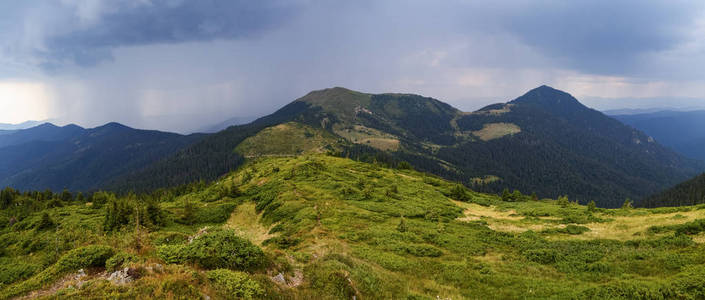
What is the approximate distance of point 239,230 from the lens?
133 feet

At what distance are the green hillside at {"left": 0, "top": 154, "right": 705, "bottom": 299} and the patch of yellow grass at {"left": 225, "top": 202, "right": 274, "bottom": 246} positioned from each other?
221mm

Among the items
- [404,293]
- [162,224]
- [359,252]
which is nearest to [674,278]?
[404,293]

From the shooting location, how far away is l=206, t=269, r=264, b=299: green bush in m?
11.2

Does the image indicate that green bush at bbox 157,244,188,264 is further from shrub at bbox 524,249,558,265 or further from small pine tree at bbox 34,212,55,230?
small pine tree at bbox 34,212,55,230

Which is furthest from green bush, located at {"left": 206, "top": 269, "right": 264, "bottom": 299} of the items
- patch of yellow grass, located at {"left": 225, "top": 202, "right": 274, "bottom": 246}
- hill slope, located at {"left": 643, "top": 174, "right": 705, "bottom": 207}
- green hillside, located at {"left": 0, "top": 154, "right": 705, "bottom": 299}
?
hill slope, located at {"left": 643, "top": 174, "right": 705, "bottom": 207}

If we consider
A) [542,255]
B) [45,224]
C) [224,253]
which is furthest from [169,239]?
[45,224]

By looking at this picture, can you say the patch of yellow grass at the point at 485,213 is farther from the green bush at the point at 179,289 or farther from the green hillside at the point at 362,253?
the green bush at the point at 179,289

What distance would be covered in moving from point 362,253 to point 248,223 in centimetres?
2699

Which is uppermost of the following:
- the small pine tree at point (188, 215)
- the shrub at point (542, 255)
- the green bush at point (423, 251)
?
the shrub at point (542, 255)

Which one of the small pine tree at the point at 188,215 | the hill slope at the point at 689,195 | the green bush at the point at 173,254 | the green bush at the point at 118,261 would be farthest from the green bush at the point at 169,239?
the hill slope at the point at 689,195

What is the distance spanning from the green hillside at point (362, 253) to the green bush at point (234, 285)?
51 mm

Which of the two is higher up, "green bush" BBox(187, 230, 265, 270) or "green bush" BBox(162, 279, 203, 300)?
"green bush" BBox(162, 279, 203, 300)

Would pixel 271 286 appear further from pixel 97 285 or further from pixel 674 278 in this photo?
pixel 674 278

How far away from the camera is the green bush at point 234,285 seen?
440 inches
